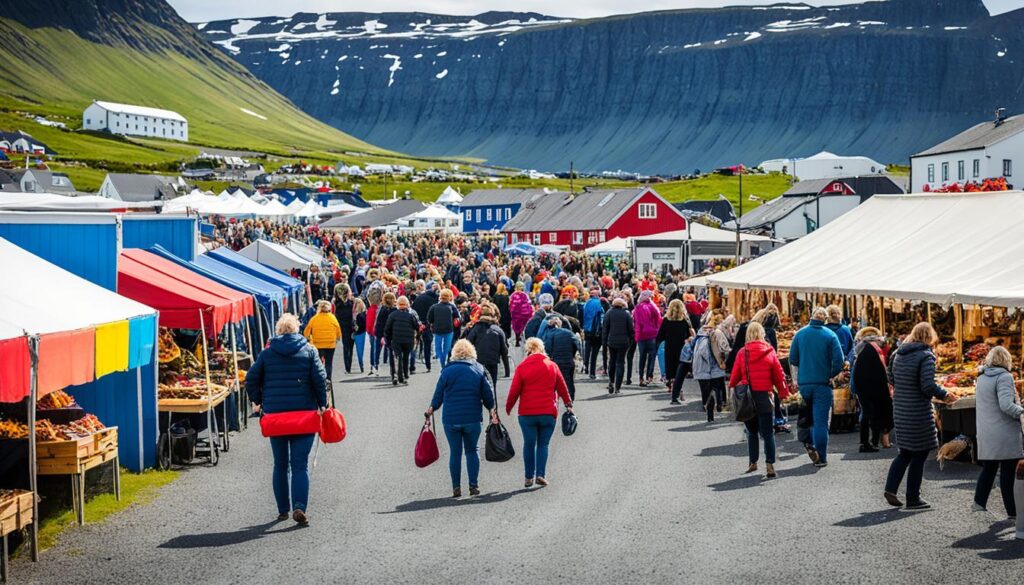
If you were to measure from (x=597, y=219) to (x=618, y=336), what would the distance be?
2438 inches

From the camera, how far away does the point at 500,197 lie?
11244 centimetres

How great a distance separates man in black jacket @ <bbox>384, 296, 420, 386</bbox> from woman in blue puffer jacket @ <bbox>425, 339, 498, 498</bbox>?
9.85 meters

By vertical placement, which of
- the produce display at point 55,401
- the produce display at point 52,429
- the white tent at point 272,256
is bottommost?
the produce display at point 52,429

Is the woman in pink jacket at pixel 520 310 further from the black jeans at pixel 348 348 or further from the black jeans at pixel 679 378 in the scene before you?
the black jeans at pixel 679 378

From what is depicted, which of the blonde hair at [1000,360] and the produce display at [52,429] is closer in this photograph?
the blonde hair at [1000,360]

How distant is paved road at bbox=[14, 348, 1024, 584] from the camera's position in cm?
891

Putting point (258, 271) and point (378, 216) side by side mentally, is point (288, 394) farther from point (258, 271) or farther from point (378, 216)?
point (378, 216)

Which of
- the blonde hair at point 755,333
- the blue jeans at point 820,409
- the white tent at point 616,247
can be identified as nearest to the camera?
the blonde hair at point 755,333

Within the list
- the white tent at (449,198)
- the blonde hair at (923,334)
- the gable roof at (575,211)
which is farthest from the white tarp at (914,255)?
the white tent at (449,198)

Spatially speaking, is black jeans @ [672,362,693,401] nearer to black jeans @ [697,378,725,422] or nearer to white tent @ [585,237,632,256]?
black jeans @ [697,378,725,422]

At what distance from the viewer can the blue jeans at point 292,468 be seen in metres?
10.7

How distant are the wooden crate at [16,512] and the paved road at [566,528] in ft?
1.14

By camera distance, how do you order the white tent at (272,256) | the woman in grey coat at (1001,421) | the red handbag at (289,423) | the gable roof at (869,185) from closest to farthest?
the woman in grey coat at (1001,421)
the red handbag at (289,423)
the white tent at (272,256)
the gable roof at (869,185)

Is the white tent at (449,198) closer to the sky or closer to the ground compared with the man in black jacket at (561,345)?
closer to the sky
